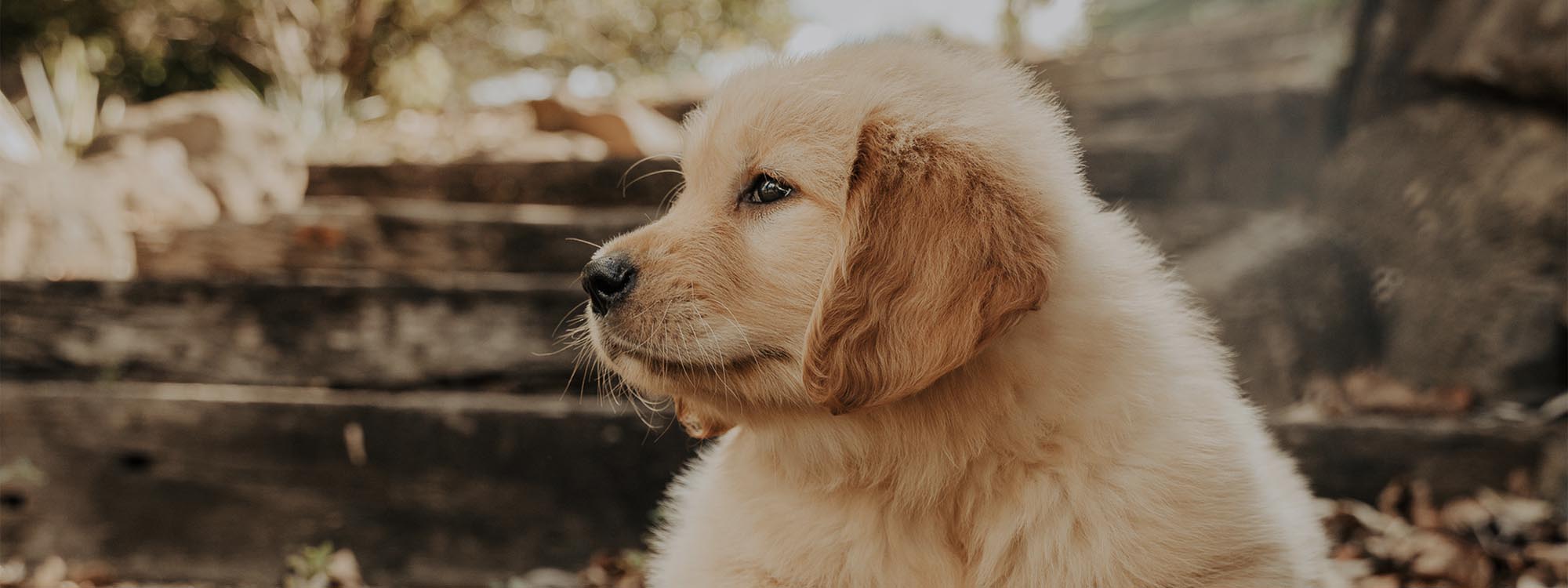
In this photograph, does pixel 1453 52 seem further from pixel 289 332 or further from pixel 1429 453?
pixel 289 332

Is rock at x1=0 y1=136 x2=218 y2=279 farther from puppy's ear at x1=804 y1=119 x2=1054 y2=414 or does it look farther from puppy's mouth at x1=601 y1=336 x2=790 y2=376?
puppy's ear at x1=804 y1=119 x2=1054 y2=414

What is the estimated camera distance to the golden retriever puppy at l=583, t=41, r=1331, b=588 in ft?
5.45

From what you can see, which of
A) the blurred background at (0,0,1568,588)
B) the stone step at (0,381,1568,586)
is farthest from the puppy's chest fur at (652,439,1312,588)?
the stone step at (0,381,1568,586)

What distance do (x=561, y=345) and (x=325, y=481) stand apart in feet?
3.08

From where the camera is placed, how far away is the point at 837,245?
172 centimetres

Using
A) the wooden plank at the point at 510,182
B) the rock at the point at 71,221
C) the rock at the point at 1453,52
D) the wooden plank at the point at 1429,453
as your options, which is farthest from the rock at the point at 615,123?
the wooden plank at the point at 1429,453

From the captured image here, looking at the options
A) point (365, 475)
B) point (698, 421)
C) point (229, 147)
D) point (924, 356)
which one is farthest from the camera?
point (229, 147)

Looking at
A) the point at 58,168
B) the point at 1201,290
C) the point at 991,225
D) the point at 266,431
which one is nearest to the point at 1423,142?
the point at 1201,290

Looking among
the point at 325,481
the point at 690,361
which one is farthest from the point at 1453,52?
the point at 325,481

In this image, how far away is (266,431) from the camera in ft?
11.4

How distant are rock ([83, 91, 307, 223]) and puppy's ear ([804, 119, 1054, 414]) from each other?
5727 mm

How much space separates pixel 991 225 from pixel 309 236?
172 inches

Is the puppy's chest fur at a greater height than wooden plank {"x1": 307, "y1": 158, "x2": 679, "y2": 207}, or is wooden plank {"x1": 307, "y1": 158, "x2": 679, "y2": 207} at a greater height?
the puppy's chest fur

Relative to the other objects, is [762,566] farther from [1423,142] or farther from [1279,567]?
[1423,142]
